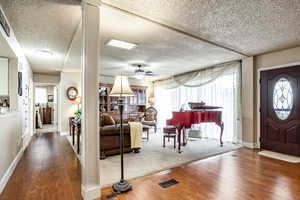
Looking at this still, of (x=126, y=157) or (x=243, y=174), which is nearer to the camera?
(x=243, y=174)

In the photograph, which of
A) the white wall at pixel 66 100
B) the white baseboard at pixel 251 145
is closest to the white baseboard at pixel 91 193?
the white baseboard at pixel 251 145

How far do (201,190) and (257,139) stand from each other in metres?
3.00

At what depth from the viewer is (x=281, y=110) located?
374 cm

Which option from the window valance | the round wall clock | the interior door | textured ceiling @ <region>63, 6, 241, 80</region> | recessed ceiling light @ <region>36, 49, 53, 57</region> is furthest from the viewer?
the round wall clock

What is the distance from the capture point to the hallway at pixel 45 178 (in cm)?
204

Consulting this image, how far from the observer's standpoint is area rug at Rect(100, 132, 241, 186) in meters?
2.62

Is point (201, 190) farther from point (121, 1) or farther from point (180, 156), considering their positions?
point (121, 1)

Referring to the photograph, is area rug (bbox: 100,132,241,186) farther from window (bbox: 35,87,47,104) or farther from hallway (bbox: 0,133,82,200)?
window (bbox: 35,87,47,104)

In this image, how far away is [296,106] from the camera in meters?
3.50

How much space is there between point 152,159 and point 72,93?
4.59 metres

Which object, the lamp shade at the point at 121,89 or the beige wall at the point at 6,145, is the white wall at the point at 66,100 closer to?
the beige wall at the point at 6,145

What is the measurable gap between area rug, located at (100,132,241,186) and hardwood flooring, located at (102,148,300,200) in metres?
0.20

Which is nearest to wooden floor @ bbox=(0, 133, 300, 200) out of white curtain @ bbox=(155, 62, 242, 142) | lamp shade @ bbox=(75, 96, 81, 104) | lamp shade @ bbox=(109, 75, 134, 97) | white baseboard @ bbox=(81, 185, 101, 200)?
white baseboard @ bbox=(81, 185, 101, 200)

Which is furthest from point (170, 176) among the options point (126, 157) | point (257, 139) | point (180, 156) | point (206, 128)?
point (206, 128)
